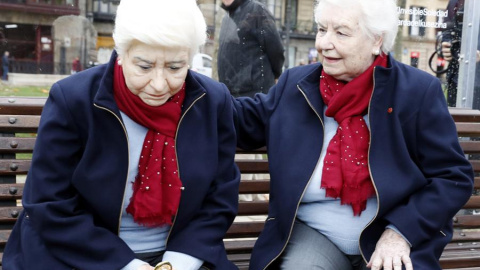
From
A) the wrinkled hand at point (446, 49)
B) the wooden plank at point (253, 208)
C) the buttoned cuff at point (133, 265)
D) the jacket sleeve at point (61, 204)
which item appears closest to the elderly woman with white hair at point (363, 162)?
the wooden plank at point (253, 208)

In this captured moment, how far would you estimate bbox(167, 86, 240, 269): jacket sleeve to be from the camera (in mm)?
2709

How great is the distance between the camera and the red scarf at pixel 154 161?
8.51ft

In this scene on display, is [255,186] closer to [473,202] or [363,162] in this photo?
[363,162]

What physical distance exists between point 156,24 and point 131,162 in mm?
514

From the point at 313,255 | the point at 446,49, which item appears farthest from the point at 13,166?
the point at 446,49

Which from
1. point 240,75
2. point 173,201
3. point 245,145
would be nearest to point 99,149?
point 173,201

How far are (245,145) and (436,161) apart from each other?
0.80m

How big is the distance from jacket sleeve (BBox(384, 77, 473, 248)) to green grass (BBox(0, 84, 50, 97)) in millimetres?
2734

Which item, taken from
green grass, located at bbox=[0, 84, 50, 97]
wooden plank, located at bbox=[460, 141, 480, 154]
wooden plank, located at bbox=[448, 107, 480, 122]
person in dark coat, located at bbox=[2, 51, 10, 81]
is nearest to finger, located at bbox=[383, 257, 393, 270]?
wooden plank, located at bbox=[460, 141, 480, 154]

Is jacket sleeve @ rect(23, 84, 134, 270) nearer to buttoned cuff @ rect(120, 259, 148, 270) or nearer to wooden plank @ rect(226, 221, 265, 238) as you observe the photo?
buttoned cuff @ rect(120, 259, 148, 270)

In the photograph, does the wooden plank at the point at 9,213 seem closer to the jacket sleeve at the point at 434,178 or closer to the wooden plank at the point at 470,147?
the jacket sleeve at the point at 434,178

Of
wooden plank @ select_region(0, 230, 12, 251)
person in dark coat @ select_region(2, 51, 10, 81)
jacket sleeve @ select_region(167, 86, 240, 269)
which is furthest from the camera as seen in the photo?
person in dark coat @ select_region(2, 51, 10, 81)

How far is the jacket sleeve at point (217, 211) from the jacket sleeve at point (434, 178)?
62cm

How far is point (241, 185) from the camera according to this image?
3369 millimetres
